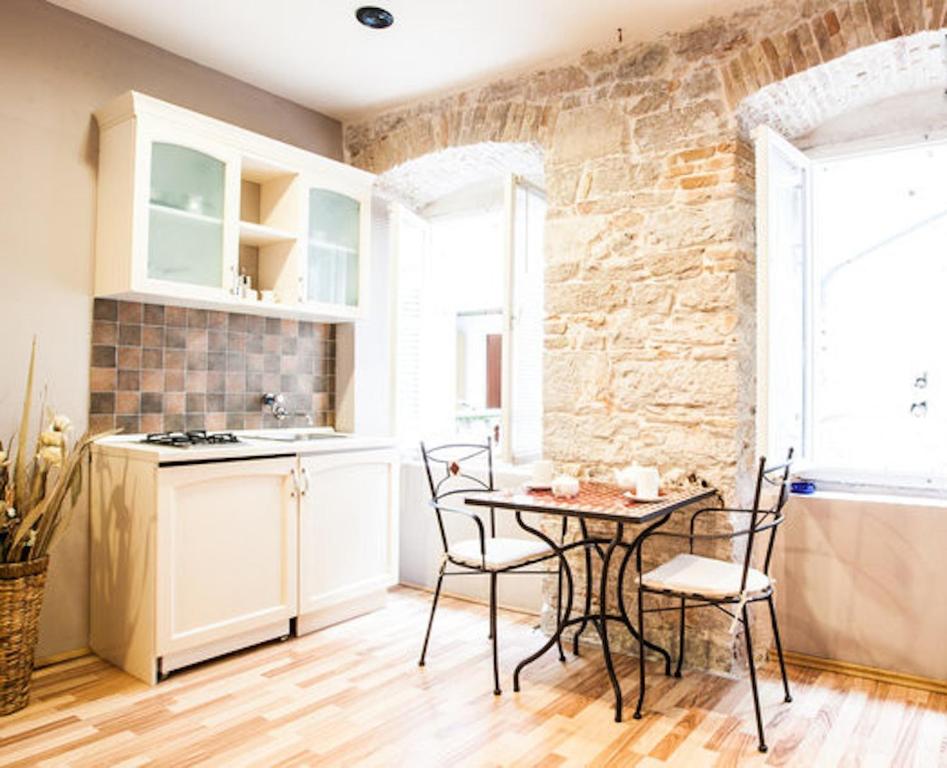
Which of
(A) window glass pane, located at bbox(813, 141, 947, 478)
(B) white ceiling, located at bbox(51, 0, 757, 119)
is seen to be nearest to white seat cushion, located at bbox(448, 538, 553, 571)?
(A) window glass pane, located at bbox(813, 141, 947, 478)

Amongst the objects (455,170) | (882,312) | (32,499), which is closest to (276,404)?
(32,499)

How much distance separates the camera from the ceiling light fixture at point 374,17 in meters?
2.99

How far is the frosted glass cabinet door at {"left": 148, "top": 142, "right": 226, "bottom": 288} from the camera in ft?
9.86

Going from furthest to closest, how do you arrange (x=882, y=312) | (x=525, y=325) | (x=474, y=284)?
(x=474, y=284) → (x=525, y=325) → (x=882, y=312)

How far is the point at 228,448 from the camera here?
297 centimetres

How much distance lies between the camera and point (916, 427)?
322 cm

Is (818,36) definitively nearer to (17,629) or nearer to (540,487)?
(540,487)

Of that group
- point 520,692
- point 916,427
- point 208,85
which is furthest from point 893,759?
point 208,85

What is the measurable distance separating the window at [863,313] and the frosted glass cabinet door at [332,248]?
2197 millimetres

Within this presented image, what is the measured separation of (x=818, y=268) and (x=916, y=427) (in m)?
0.88

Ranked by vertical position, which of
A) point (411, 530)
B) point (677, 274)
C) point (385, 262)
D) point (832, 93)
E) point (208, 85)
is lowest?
point (411, 530)

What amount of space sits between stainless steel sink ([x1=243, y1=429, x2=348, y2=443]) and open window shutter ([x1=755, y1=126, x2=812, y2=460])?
6.85 feet

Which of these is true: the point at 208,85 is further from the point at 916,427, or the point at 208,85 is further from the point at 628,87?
the point at 916,427

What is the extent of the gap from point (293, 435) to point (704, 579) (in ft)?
7.52
